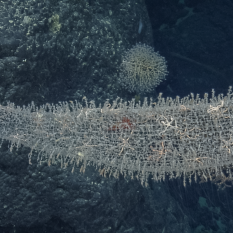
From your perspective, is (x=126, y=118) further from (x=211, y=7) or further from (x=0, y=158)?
(x=211, y=7)

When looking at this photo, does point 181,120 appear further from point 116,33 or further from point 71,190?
point 116,33

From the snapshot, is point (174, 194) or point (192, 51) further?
point (192, 51)

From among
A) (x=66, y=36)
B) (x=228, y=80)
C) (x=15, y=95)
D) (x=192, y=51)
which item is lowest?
(x=15, y=95)

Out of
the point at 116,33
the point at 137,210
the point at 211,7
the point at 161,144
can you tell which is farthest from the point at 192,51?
the point at 137,210

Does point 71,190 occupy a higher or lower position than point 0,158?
lower

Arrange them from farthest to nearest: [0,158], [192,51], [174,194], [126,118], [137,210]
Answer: [192,51] < [174,194] < [137,210] < [0,158] < [126,118]

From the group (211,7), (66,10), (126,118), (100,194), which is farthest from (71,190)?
(211,7)

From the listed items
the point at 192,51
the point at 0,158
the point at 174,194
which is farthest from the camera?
the point at 192,51
